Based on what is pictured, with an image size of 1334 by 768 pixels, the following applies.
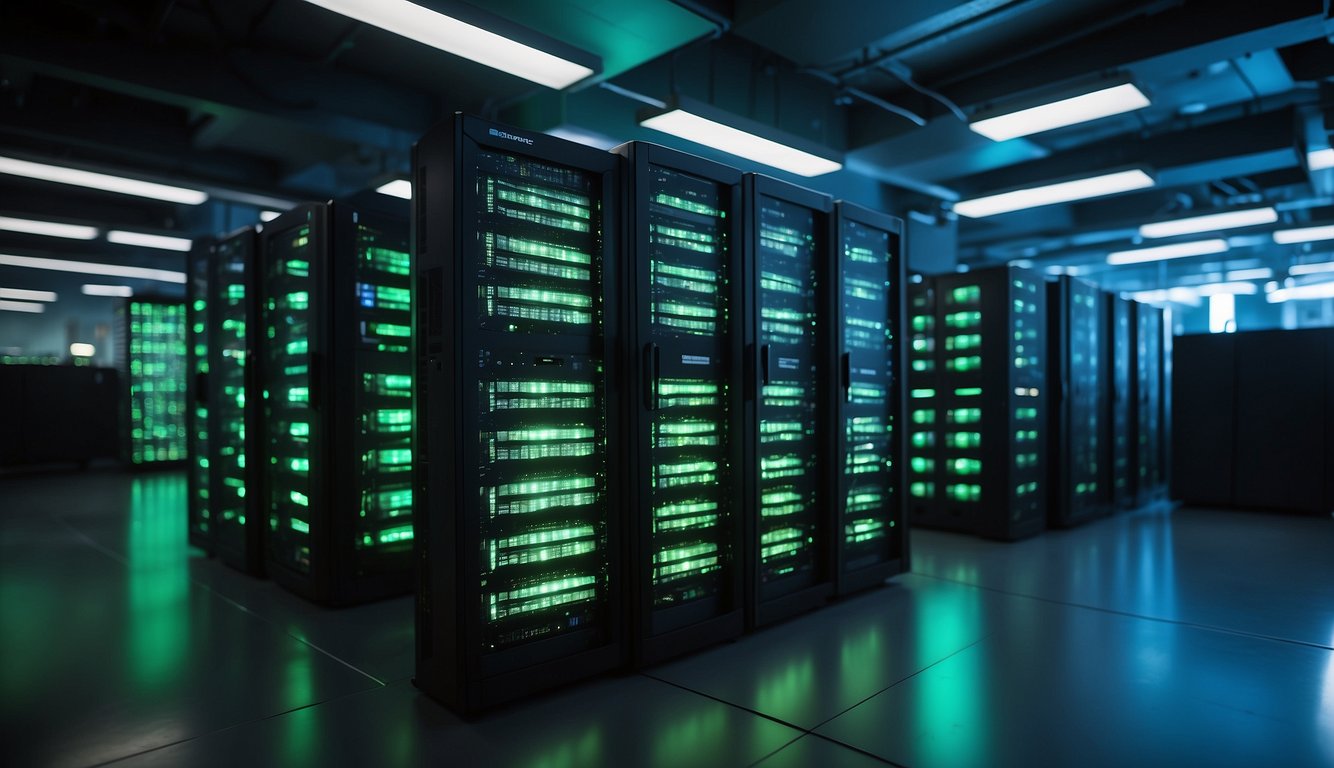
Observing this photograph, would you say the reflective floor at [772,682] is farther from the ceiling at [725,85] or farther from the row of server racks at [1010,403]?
the ceiling at [725,85]

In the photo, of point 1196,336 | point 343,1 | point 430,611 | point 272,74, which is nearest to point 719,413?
point 430,611

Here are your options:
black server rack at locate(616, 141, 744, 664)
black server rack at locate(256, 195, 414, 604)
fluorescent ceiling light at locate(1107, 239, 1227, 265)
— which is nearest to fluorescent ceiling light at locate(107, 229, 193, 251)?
black server rack at locate(256, 195, 414, 604)

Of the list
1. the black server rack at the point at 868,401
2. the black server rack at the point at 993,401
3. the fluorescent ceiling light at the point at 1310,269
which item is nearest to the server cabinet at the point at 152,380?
the black server rack at the point at 868,401

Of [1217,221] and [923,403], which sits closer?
[923,403]

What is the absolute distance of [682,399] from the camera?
3.40 m

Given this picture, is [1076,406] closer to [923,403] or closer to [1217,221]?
[923,403]

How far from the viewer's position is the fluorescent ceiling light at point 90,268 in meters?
11.8

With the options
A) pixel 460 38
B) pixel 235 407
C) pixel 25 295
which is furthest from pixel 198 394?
pixel 25 295

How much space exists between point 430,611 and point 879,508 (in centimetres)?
295

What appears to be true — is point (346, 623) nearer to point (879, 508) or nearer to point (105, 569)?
point (105, 569)

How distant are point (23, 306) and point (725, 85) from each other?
19040mm

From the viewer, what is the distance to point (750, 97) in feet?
21.5

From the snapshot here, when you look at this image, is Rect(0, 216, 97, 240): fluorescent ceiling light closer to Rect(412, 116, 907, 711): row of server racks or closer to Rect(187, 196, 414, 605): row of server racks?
Rect(187, 196, 414, 605): row of server racks

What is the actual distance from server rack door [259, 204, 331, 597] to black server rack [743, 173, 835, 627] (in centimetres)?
248
